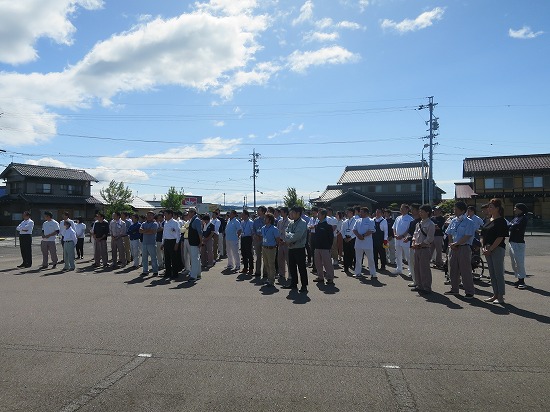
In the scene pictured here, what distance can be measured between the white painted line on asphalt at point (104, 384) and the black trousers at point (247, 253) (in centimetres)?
686

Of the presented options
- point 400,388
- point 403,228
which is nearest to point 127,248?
point 403,228

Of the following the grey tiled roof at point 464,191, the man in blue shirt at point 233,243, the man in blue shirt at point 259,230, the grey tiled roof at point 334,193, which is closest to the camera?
the man in blue shirt at point 259,230

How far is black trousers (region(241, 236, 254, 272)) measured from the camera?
11523 millimetres

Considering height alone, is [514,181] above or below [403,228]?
above

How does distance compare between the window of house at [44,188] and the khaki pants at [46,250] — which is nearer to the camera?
the khaki pants at [46,250]

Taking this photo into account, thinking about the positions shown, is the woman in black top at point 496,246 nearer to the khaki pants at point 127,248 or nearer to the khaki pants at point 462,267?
the khaki pants at point 462,267

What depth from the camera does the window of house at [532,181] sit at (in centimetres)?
4225

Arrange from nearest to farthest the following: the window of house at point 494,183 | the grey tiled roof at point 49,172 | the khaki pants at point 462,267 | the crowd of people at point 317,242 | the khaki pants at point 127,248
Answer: the khaki pants at point 462,267 → the crowd of people at point 317,242 → the khaki pants at point 127,248 → the window of house at point 494,183 → the grey tiled roof at point 49,172

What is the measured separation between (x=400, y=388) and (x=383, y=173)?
55684 mm

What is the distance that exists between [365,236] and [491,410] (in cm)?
703

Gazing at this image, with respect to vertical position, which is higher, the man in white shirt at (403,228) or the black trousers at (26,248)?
the man in white shirt at (403,228)

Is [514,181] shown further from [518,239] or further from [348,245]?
[518,239]

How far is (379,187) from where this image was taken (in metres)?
55.7

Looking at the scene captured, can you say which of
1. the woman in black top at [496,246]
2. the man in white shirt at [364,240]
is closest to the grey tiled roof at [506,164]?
the man in white shirt at [364,240]
